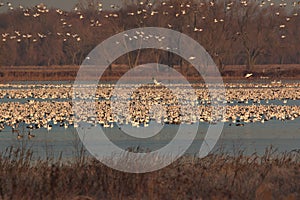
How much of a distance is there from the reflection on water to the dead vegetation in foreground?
5.33m

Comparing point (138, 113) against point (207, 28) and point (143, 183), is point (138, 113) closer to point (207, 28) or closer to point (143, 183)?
point (143, 183)

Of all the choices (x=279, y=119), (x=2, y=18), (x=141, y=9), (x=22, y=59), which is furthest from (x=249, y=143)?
(x=2, y=18)

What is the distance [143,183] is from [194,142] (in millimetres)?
8709

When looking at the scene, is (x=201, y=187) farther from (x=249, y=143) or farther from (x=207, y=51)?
(x=207, y=51)

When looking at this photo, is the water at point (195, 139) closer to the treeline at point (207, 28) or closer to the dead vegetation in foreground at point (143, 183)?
the dead vegetation in foreground at point (143, 183)

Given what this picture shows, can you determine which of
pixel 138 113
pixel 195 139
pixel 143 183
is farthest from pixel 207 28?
pixel 143 183

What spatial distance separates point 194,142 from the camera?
17250mm

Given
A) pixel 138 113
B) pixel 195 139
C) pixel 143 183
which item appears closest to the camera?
pixel 143 183

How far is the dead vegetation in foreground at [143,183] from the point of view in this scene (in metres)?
8.04

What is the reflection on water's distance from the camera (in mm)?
15945

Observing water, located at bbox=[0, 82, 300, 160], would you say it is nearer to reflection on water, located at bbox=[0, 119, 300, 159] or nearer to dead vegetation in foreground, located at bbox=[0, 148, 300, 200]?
reflection on water, located at bbox=[0, 119, 300, 159]

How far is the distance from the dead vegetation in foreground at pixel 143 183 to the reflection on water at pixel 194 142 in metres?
5.33

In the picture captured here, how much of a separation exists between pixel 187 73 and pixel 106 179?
50.9 m

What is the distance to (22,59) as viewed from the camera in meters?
93.8
